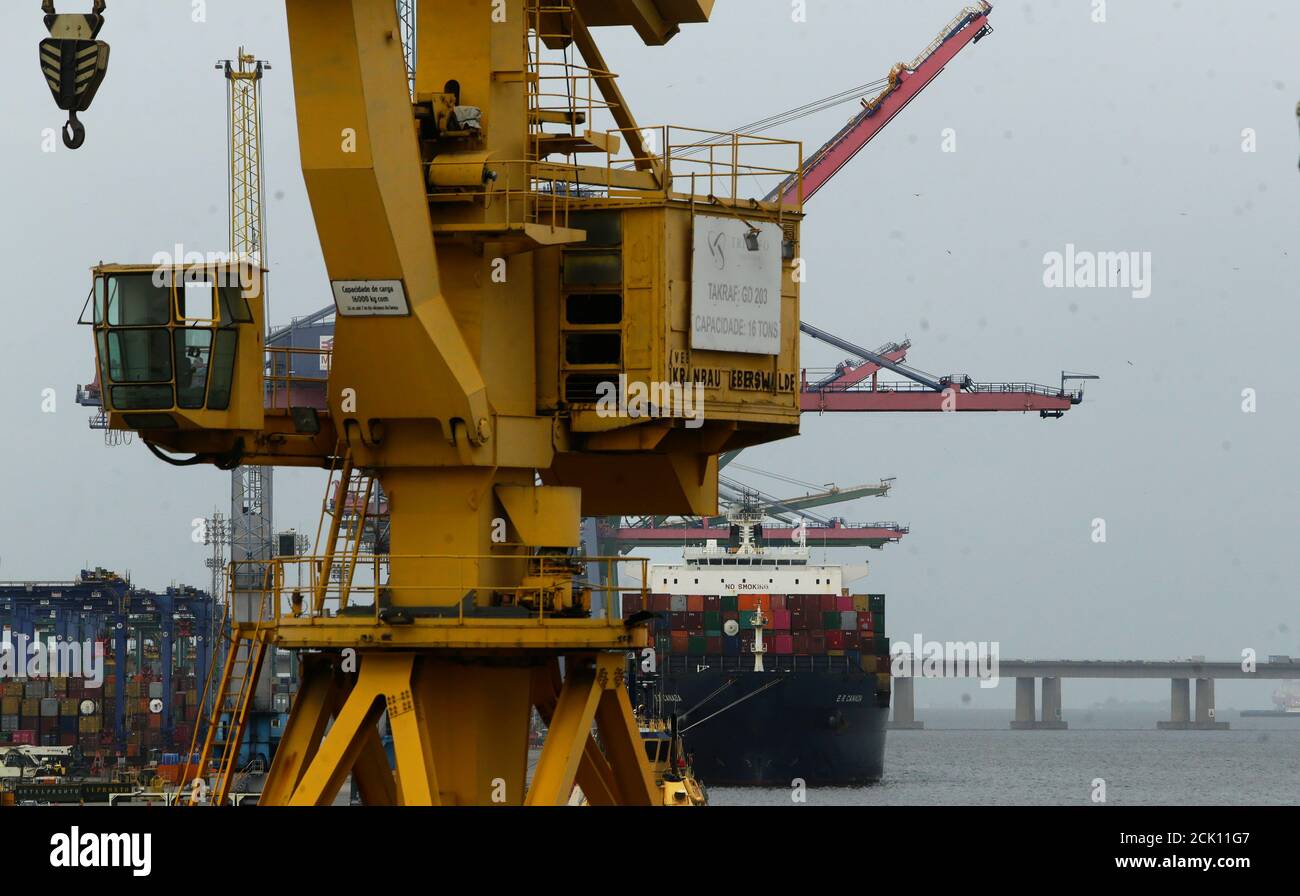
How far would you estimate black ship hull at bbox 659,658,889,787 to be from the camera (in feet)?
366

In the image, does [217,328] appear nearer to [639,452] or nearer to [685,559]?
[639,452]

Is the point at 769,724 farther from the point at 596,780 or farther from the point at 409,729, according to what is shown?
the point at 409,729

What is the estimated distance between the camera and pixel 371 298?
21.4 metres

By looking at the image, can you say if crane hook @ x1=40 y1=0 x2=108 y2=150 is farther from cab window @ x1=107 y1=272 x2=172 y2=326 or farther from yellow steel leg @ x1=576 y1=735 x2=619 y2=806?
yellow steel leg @ x1=576 y1=735 x2=619 y2=806

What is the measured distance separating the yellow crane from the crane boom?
342 feet

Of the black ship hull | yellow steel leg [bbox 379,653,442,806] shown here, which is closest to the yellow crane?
yellow steel leg [bbox 379,653,442,806]

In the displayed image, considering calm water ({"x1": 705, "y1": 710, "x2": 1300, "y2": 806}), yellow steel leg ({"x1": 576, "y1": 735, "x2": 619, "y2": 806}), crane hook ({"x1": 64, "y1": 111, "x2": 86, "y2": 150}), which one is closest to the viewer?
crane hook ({"x1": 64, "y1": 111, "x2": 86, "y2": 150})

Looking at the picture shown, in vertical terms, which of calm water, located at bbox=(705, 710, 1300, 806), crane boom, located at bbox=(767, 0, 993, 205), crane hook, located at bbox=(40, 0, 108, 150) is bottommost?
calm water, located at bbox=(705, 710, 1300, 806)

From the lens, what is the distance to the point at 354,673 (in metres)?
23.2

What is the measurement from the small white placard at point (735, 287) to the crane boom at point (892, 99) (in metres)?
104

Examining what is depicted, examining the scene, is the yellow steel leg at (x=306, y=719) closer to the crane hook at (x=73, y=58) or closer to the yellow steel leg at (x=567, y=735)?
the yellow steel leg at (x=567, y=735)
